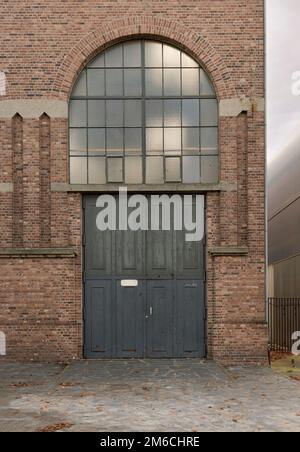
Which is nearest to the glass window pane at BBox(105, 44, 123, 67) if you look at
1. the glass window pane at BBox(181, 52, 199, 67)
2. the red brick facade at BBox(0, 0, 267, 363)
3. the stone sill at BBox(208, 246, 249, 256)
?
the red brick facade at BBox(0, 0, 267, 363)

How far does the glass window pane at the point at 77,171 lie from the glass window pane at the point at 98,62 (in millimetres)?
2429

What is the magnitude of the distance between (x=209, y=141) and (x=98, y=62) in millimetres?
3504

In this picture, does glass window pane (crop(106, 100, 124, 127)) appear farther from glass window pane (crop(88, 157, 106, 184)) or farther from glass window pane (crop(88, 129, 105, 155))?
glass window pane (crop(88, 157, 106, 184))

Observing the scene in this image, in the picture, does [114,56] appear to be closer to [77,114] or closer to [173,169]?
[77,114]

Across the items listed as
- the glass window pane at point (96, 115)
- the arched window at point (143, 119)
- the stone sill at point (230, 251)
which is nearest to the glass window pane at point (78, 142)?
the arched window at point (143, 119)

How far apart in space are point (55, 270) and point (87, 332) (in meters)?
1.78

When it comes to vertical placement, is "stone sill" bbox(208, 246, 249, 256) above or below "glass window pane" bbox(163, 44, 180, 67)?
below

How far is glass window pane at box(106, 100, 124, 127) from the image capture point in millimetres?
15211

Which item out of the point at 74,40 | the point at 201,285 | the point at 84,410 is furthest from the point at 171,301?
the point at 74,40

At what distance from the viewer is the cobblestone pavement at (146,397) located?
28.2 ft

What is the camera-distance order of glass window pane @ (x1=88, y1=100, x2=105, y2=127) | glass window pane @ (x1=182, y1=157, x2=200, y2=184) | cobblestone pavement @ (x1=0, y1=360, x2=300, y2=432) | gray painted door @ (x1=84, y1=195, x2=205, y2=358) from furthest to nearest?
glass window pane @ (x1=88, y1=100, x2=105, y2=127) < glass window pane @ (x1=182, y1=157, x2=200, y2=184) < gray painted door @ (x1=84, y1=195, x2=205, y2=358) < cobblestone pavement @ (x1=0, y1=360, x2=300, y2=432)

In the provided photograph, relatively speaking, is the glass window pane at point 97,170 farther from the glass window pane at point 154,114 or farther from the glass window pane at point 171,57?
the glass window pane at point 171,57

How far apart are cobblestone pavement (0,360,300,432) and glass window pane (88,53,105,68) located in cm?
749
